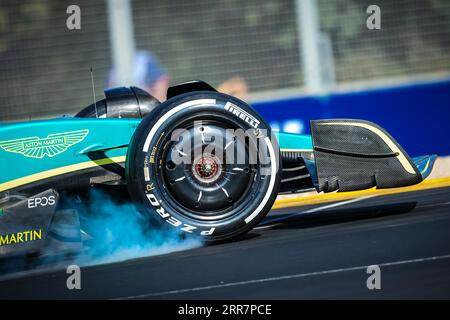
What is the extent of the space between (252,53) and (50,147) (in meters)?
5.08

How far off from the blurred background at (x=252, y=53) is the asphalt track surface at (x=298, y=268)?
4.07m

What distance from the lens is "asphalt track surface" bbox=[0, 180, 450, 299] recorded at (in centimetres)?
381

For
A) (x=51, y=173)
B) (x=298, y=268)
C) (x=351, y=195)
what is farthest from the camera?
(x=351, y=195)

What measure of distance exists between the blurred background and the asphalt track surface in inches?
160

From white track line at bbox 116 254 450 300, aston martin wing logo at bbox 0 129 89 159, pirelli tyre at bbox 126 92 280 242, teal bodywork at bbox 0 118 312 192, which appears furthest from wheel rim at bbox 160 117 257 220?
white track line at bbox 116 254 450 300

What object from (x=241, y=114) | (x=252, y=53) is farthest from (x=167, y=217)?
(x=252, y=53)

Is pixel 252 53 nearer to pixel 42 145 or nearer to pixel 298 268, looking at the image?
pixel 42 145

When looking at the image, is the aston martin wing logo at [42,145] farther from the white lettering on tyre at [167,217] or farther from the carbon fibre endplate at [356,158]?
the carbon fibre endplate at [356,158]

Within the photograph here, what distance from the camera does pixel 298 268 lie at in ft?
14.1

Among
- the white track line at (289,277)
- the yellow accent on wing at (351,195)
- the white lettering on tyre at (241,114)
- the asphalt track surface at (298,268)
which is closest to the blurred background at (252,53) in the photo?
the yellow accent on wing at (351,195)

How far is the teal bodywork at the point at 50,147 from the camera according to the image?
5.40 m

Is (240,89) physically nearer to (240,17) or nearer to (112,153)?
(240,17)

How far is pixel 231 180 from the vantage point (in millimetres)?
5293

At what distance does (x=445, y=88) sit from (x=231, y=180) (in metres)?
5.58
